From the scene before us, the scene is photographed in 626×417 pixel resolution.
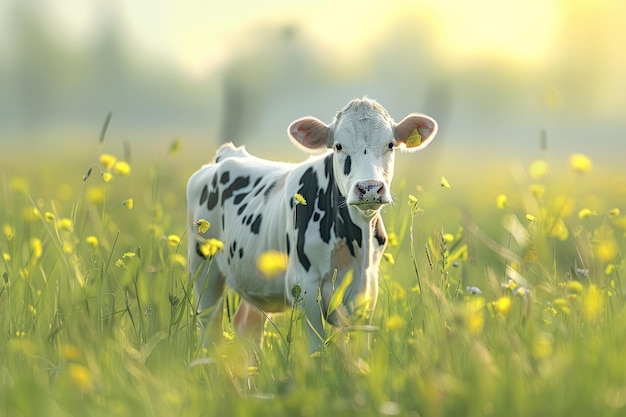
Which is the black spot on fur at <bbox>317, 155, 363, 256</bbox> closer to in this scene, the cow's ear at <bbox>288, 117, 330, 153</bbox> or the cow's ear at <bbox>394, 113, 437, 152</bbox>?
the cow's ear at <bbox>288, 117, 330, 153</bbox>

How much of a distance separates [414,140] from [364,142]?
0.54 metres

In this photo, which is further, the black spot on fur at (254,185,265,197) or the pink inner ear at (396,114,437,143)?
the black spot on fur at (254,185,265,197)

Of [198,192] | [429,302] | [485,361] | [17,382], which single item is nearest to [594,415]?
[485,361]

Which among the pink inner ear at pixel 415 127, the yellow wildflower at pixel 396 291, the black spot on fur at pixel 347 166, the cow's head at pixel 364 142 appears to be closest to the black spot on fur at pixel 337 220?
the cow's head at pixel 364 142

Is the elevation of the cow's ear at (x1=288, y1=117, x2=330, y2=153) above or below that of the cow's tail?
above

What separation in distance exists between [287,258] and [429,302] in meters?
1.99

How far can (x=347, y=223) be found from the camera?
19.5 ft

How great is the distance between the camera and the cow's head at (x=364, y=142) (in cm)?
533

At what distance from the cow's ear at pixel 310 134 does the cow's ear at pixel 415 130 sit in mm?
480

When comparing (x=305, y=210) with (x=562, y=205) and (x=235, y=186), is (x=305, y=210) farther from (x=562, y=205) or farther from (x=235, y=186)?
(x=562, y=205)

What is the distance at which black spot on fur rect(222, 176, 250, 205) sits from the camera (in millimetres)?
7457

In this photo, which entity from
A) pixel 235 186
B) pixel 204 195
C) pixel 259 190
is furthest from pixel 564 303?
pixel 204 195

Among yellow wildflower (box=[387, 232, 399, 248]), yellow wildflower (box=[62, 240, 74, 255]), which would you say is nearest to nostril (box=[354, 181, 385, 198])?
yellow wildflower (box=[387, 232, 399, 248])

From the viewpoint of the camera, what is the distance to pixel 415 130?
622 cm
